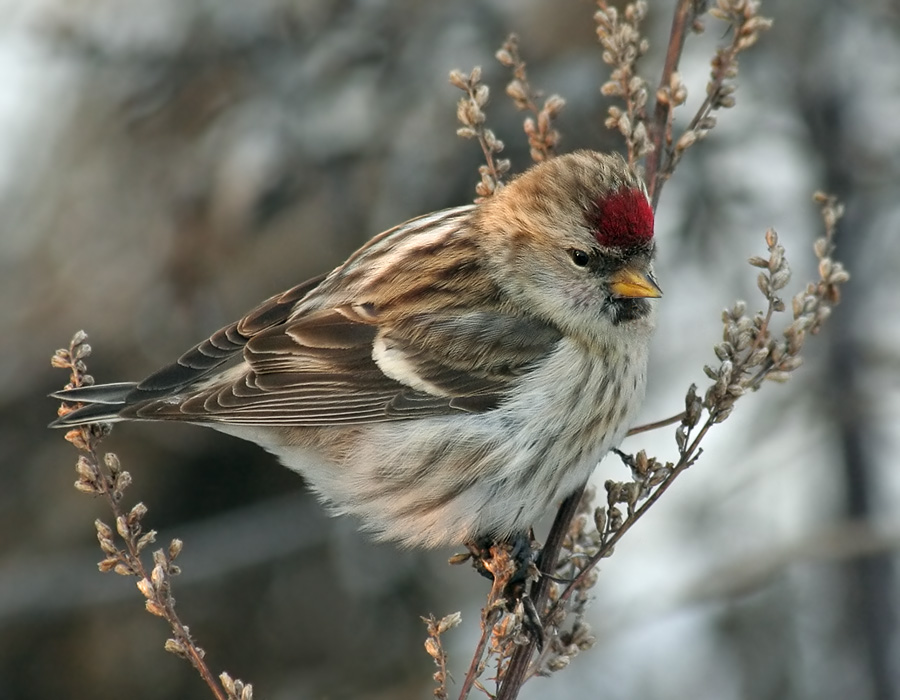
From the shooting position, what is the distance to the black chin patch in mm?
3525

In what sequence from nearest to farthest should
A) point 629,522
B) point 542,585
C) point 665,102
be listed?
1. point 629,522
2. point 542,585
3. point 665,102

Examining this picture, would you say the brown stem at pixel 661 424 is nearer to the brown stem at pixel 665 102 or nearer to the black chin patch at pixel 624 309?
the black chin patch at pixel 624 309

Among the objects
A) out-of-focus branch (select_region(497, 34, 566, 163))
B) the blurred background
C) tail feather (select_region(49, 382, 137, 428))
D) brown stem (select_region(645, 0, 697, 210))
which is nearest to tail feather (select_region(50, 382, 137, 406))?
tail feather (select_region(49, 382, 137, 428))

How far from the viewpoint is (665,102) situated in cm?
323

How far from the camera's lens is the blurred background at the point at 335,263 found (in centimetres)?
535

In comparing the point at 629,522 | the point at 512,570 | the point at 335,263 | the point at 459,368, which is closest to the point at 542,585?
the point at 512,570

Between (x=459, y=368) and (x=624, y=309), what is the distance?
0.52m

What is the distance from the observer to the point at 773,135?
17.9ft

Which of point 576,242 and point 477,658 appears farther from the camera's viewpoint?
point 576,242

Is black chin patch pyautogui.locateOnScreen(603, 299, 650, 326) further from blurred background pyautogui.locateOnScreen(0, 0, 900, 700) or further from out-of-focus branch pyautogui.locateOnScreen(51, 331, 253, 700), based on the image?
blurred background pyautogui.locateOnScreen(0, 0, 900, 700)

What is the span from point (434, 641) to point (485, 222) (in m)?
1.48

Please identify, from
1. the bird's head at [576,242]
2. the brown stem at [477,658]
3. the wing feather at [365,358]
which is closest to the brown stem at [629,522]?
the brown stem at [477,658]

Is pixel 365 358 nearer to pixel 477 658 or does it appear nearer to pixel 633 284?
pixel 633 284

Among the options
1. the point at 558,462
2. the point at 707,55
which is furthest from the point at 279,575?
the point at 707,55
